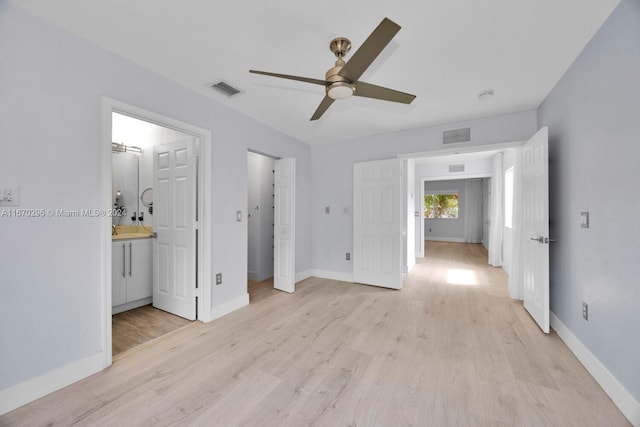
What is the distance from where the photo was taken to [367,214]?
14.3 feet

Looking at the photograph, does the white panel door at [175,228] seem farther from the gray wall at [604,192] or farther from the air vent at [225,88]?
the gray wall at [604,192]

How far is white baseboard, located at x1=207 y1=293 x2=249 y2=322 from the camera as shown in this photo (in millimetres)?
2914

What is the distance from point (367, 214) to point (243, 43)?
3.06 metres

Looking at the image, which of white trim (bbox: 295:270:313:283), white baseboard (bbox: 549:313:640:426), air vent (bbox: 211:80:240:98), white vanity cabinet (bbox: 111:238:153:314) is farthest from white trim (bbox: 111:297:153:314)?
white baseboard (bbox: 549:313:640:426)

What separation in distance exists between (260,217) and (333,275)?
1745 millimetres

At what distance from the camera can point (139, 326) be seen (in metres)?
2.74

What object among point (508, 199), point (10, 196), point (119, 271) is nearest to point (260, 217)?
point (119, 271)

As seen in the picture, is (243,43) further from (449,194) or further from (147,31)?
(449,194)

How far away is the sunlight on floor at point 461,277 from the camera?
4452 millimetres

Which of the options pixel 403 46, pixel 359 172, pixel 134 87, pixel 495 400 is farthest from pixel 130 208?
pixel 495 400

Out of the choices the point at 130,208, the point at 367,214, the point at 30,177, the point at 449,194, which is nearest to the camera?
the point at 30,177

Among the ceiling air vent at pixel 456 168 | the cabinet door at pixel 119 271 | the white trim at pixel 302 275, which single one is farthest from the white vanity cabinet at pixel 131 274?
the ceiling air vent at pixel 456 168

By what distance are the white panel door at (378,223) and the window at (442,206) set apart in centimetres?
780

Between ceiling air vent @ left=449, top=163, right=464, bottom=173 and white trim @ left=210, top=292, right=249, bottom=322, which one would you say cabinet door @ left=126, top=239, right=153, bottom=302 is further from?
ceiling air vent @ left=449, top=163, right=464, bottom=173
